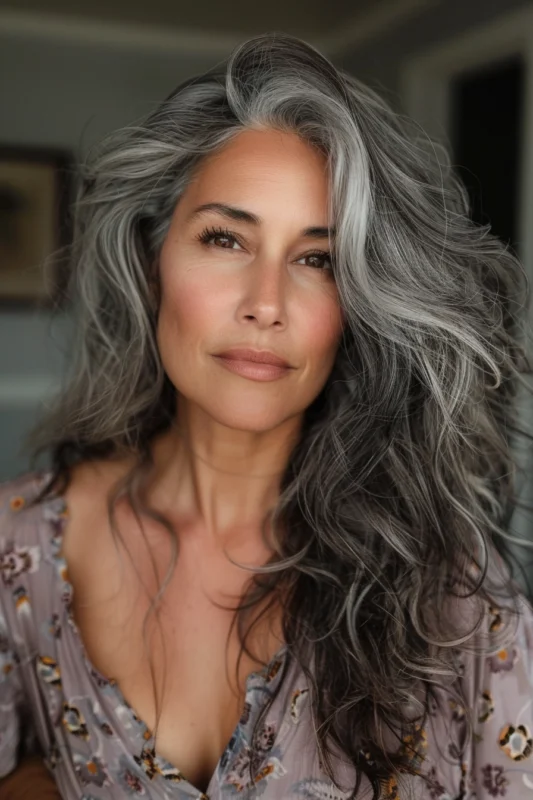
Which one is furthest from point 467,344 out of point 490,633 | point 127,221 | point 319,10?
point 319,10

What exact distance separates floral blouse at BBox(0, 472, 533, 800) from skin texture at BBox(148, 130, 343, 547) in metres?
0.35

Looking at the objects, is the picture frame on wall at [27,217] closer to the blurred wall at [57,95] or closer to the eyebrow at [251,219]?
the blurred wall at [57,95]

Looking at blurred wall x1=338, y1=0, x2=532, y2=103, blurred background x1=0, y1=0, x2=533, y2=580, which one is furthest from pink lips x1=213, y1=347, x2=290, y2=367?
blurred background x1=0, y1=0, x2=533, y2=580

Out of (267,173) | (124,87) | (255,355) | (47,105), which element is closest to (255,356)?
(255,355)

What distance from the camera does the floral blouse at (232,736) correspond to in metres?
1.02

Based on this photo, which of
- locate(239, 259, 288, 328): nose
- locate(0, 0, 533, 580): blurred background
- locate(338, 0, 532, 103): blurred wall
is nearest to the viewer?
locate(239, 259, 288, 328): nose

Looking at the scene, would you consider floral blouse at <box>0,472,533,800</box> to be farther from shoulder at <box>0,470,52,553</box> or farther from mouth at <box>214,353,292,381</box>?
mouth at <box>214,353,292,381</box>

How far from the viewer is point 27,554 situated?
46.4 inches

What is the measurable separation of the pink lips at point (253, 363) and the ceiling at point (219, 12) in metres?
3.14

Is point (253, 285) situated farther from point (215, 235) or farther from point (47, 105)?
point (47, 105)

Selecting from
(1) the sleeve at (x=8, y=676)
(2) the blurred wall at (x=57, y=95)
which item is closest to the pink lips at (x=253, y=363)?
(1) the sleeve at (x=8, y=676)

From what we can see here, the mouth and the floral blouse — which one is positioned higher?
the mouth

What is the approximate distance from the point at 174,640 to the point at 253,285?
20.8 inches

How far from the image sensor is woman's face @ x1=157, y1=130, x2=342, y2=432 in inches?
40.2
